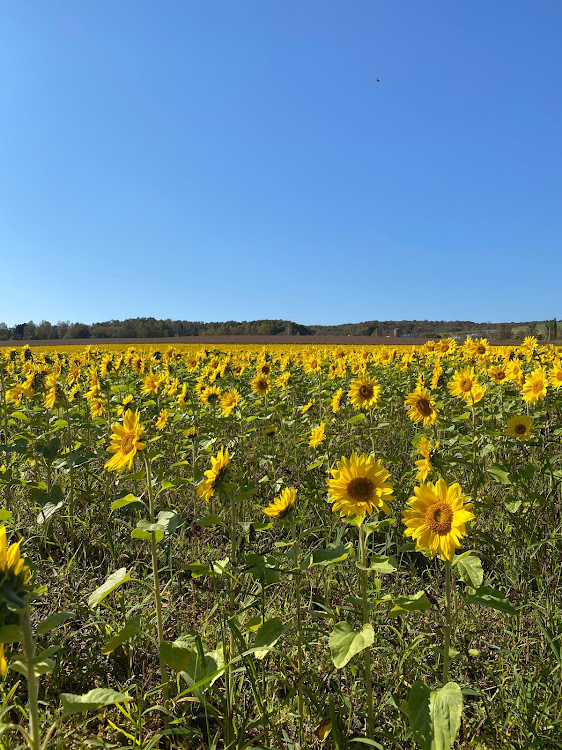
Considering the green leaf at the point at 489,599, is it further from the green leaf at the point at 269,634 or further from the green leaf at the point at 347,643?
the green leaf at the point at 269,634

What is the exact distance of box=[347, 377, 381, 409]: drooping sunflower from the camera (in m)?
3.87

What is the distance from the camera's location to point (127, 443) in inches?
88.3

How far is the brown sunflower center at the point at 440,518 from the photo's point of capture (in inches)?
61.0

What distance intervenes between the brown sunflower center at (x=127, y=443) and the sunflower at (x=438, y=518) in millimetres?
1276

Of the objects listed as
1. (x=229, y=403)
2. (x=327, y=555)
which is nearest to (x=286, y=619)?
(x=327, y=555)

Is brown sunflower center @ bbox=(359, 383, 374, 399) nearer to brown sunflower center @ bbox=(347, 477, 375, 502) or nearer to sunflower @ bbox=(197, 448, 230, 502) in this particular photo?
sunflower @ bbox=(197, 448, 230, 502)


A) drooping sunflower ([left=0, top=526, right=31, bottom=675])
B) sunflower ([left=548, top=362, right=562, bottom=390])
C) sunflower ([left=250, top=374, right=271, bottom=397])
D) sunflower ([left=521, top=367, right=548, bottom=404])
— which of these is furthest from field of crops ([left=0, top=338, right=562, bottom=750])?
sunflower ([left=250, top=374, right=271, bottom=397])

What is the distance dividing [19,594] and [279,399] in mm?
6396

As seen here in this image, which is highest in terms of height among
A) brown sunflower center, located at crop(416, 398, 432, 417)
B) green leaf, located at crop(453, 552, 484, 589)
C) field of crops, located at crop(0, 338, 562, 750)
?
brown sunflower center, located at crop(416, 398, 432, 417)

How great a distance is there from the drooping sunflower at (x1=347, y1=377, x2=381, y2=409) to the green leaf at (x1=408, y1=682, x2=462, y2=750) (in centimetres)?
266

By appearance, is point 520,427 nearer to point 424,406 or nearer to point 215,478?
point 424,406

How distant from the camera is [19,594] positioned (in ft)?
3.06

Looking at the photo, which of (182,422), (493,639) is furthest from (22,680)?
(182,422)

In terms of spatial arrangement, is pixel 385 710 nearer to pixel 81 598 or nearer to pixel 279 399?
pixel 81 598
